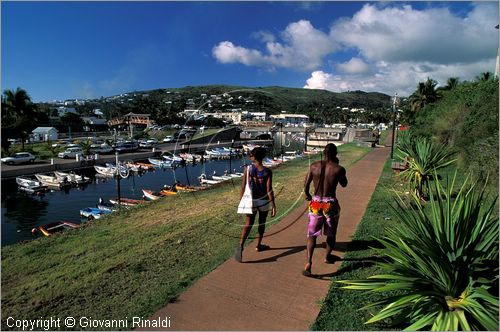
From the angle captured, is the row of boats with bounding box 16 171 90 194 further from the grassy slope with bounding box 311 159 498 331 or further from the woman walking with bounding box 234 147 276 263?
the woman walking with bounding box 234 147 276 263

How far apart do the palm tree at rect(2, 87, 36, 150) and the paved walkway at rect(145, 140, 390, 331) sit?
174ft

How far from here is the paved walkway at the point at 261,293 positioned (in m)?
4.09

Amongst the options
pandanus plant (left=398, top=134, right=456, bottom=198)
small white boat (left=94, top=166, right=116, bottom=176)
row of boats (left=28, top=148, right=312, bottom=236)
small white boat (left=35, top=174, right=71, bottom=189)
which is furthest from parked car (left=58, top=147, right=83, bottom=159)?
pandanus plant (left=398, top=134, right=456, bottom=198)

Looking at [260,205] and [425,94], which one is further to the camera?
[425,94]

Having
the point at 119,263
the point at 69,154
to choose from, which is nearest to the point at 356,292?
the point at 119,263

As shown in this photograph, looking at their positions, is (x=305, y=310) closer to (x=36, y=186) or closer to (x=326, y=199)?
(x=326, y=199)

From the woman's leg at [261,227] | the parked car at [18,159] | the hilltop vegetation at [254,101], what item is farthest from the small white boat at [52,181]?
the woman's leg at [261,227]

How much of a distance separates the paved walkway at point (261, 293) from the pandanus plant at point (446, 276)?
0.84 meters

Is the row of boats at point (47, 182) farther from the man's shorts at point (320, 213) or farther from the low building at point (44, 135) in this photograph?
the man's shorts at point (320, 213)

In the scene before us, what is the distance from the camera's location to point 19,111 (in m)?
51.4

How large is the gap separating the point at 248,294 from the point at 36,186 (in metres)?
33.5

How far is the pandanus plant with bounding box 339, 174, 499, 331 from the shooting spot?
3.42 metres

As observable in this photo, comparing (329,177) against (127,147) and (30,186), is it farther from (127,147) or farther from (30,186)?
(127,147)

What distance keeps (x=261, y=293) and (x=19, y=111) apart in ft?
189
